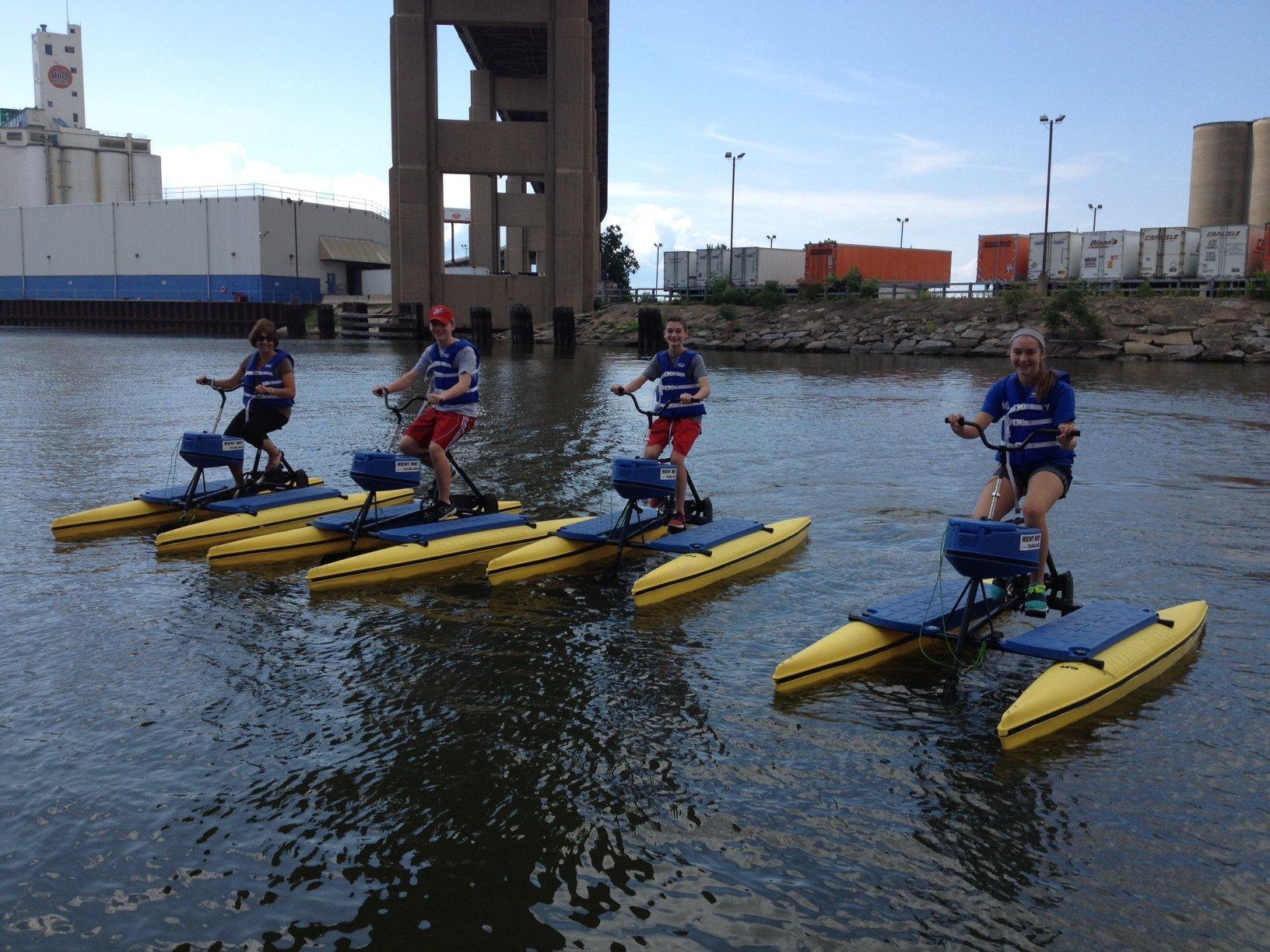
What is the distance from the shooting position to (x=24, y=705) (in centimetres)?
649

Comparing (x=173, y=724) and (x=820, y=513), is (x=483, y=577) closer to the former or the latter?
(x=173, y=724)

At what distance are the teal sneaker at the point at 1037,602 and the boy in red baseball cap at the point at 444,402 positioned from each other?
5.56m

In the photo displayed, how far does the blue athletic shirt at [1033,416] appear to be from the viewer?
24.6 feet

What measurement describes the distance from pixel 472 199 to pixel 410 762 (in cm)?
8032

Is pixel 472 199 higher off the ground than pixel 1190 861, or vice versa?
pixel 472 199

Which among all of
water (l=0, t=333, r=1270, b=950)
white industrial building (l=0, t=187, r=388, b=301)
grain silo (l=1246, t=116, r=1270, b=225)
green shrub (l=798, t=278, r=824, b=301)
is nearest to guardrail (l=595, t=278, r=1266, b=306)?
green shrub (l=798, t=278, r=824, b=301)

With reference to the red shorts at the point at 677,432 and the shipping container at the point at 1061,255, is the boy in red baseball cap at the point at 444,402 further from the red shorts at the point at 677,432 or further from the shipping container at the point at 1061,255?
the shipping container at the point at 1061,255

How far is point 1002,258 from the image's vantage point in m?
59.0

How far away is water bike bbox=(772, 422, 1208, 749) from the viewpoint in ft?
21.1

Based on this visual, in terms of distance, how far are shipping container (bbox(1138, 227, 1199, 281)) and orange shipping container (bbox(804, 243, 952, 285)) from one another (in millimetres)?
17306

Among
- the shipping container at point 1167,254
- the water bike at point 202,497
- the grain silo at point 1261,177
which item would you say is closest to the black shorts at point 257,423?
the water bike at point 202,497

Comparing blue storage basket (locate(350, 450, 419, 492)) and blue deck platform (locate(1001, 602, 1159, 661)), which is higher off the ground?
blue storage basket (locate(350, 450, 419, 492))

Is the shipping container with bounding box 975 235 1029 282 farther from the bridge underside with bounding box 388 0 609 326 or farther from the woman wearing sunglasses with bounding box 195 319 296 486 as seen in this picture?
the woman wearing sunglasses with bounding box 195 319 296 486

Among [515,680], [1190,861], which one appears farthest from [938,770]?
[515,680]
